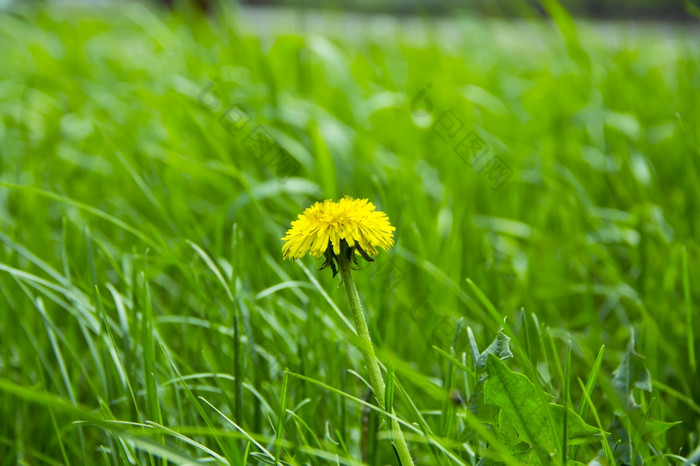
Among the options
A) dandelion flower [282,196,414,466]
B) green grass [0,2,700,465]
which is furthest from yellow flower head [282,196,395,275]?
green grass [0,2,700,465]

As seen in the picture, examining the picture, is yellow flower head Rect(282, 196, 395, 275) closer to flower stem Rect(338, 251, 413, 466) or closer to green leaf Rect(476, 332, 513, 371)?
flower stem Rect(338, 251, 413, 466)

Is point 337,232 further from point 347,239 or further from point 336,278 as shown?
point 336,278

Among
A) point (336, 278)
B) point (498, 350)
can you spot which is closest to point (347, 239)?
point (498, 350)

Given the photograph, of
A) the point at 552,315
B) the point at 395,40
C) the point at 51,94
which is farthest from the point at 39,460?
the point at 395,40

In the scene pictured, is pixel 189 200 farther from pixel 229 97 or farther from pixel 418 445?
pixel 418 445

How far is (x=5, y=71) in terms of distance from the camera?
2.48m

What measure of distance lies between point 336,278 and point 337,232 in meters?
0.49

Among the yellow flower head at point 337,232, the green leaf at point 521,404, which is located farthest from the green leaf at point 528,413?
the yellow flower head at point 337,232

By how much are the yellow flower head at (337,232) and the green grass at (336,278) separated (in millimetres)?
115

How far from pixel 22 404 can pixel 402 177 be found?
0.75 meters

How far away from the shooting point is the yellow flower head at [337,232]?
1.67ft

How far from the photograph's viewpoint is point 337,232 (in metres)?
0.51

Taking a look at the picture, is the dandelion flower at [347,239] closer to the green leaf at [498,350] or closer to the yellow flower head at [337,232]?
the yellow flower head at [337,232]

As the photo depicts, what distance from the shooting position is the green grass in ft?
2.16
